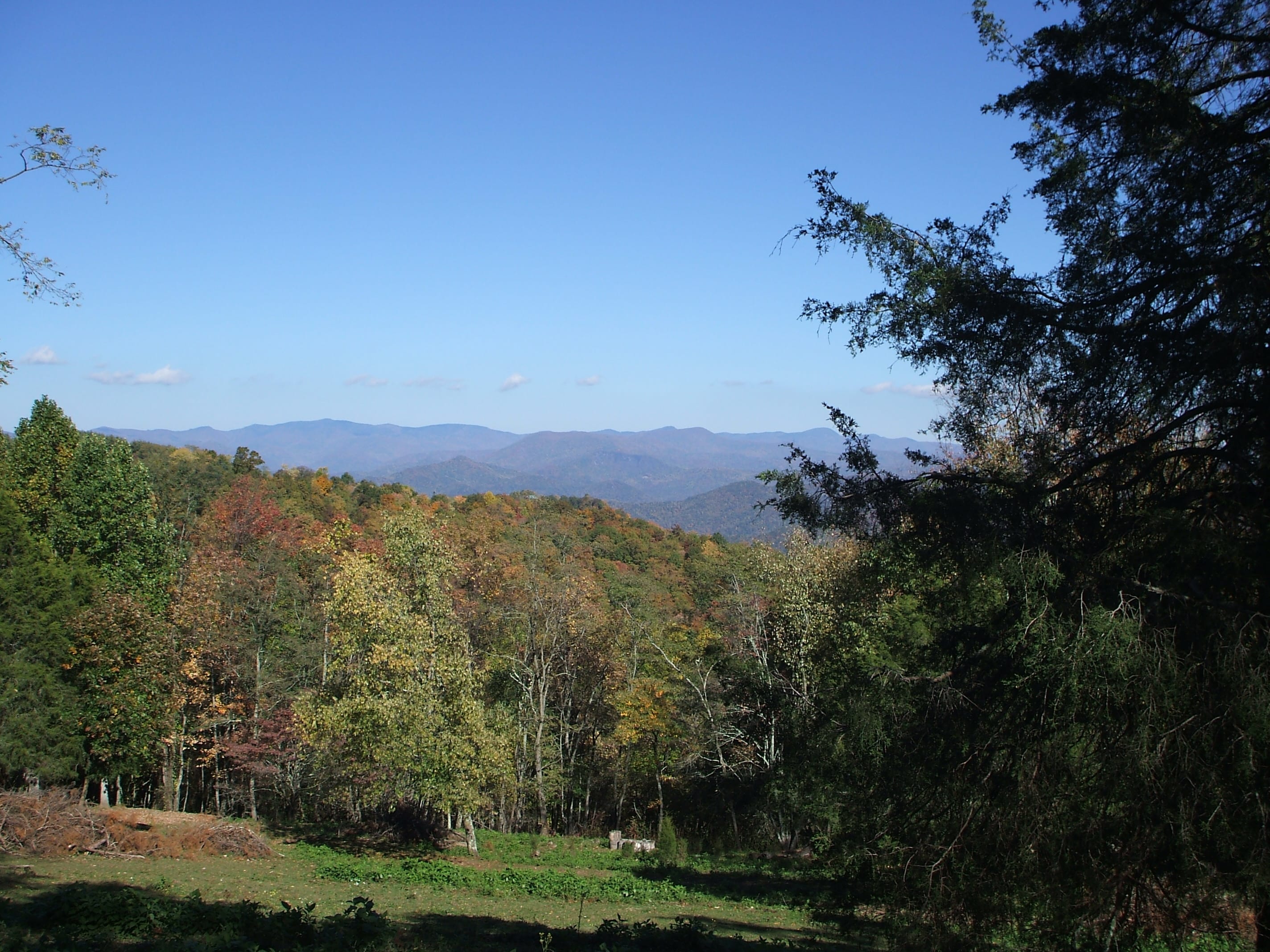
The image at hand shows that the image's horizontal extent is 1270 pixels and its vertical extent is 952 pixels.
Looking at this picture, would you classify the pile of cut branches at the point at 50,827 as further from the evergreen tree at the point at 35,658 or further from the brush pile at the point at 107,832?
the evergreen tree at the point at 35,658

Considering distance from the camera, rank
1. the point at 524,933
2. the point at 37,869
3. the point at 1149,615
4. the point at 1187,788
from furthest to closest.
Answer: the point at 37,869 → the point at 524,933 → the point at 1149,615 → the point at 1187,788

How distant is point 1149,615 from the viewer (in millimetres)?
6512

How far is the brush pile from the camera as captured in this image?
686 inches

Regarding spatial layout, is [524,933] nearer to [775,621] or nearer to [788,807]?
[788,807]

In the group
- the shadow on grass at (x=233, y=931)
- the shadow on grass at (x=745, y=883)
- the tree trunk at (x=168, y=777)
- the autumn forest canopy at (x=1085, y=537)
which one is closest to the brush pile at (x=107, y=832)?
the tree trunk at (x=168, y=777)

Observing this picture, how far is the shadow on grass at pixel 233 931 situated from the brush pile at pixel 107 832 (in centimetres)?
807

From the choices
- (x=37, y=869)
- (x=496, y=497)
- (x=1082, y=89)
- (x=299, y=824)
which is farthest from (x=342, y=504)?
Result: (x=1082, y=89)

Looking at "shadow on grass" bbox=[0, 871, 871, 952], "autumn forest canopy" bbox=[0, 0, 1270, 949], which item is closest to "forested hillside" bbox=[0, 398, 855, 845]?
"shadow on grass" bbox=[0, 871, 871, 952]

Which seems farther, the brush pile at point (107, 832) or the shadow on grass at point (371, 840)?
the shadow on grass at point (371, 840)

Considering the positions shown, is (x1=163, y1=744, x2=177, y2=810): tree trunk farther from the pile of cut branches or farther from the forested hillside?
the pile of cut branches

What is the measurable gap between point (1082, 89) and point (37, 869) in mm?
20720

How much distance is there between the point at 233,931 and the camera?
8125 millimetres

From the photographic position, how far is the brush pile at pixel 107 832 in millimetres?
17422

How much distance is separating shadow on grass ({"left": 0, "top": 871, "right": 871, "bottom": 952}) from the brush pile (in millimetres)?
8072
